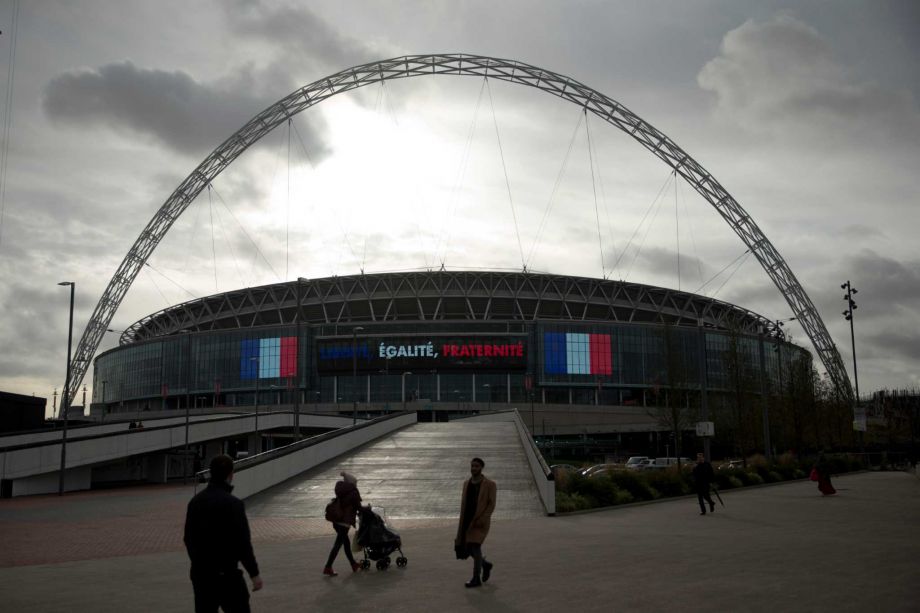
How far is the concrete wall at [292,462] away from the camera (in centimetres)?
2700

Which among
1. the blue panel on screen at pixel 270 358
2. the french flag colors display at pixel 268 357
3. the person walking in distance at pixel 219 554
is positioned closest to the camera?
the person walking in distance at pixel 219 554

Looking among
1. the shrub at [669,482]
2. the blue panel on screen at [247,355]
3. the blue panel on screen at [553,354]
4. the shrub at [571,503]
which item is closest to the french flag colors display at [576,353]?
the blue panel on screen at [553,354]

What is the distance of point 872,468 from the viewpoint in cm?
5572

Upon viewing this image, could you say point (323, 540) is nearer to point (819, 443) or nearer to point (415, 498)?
point (415, 498)

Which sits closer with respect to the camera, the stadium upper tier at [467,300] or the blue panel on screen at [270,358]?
the blue panel on screen at [270,358]

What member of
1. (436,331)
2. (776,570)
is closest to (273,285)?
(436,331)

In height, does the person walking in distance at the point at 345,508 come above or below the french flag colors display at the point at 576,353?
below

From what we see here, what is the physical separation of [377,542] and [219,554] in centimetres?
683

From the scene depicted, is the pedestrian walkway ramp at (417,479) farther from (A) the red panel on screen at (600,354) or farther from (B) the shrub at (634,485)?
(A) the red panel on screen at (600,354)

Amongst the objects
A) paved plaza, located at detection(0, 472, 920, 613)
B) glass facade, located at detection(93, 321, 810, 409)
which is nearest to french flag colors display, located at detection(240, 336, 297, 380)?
glass facade, located at detection(93, 321, 810, 409)

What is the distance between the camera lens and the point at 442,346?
10900 centimetres

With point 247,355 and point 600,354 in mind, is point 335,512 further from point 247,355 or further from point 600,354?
point 247,355

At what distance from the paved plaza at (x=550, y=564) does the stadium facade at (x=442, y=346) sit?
80.5 meters

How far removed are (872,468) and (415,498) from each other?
40870mm
